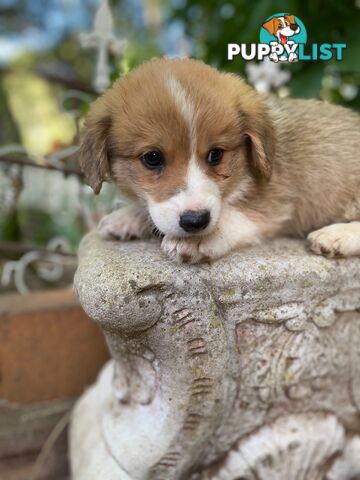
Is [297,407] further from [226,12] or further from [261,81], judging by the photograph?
[226,12]

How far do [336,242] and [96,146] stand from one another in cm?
93

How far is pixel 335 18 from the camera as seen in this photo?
2.84m

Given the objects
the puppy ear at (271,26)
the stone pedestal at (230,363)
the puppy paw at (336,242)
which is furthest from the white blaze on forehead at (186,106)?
the puppy ear at (271,26)

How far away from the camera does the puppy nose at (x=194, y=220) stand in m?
1.64

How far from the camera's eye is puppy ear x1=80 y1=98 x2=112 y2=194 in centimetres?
186

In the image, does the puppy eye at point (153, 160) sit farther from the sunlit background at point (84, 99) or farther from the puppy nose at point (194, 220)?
the sunlit background at point (84, 99)

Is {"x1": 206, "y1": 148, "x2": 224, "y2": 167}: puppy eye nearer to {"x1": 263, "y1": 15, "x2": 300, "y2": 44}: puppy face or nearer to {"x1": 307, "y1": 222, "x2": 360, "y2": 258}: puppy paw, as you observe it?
{"x1": 307, "y1": 222, "x2": 360, "y2": 258}: puppy paw

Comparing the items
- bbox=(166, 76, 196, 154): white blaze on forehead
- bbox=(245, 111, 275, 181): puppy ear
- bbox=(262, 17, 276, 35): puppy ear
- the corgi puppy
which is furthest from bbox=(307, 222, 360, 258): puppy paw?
bbox=(262, 17, 276, 35): puppy ear

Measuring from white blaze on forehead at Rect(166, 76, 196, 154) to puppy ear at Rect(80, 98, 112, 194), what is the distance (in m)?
0.28

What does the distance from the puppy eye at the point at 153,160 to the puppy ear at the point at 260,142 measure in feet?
1.12

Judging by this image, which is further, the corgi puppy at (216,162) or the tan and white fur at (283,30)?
the tan and white fur at (283,30)

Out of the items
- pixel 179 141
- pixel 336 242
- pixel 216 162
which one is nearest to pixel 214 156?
pixel 216 162

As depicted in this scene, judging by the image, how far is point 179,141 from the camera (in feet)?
5.49

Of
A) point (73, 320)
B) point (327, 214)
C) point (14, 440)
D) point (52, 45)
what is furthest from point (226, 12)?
point (52, 45)
